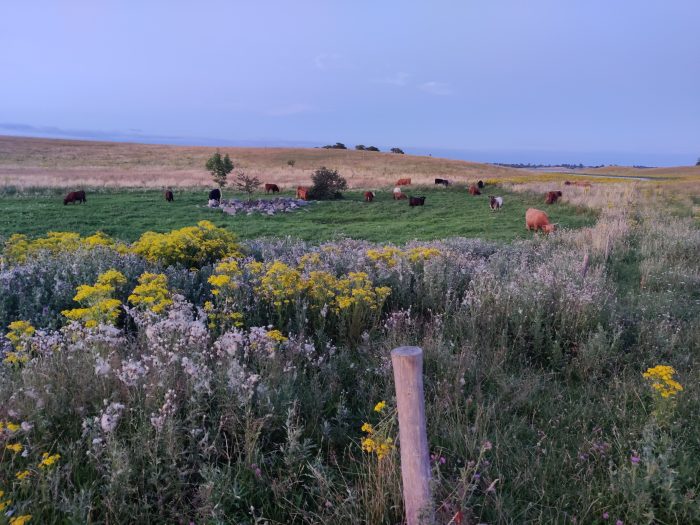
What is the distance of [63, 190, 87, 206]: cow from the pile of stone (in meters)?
6.46

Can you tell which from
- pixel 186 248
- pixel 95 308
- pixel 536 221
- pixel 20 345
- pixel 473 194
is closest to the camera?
pixel 20 345

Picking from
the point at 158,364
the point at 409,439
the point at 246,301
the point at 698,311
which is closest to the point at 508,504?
the point at 409,439

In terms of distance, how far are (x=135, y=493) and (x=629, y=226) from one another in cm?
1516

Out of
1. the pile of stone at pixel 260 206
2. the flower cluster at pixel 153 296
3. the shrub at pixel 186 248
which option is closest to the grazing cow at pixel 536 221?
the pile of stone at pixel 260 206

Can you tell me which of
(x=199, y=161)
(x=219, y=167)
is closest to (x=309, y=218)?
(x=219, y=167)

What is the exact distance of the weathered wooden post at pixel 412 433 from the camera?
8.19 ft

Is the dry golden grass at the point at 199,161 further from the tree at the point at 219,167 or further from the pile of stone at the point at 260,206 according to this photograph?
the pile of stone at the point at 260,206

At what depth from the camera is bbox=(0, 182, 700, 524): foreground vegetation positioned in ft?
8.91

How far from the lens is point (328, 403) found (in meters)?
3.82

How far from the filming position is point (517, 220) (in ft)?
63.5

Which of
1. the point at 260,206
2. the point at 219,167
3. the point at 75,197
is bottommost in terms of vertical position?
the point at 75,197

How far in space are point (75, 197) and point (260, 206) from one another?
30.1 ft

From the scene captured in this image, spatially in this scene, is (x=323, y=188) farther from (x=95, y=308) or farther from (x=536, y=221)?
(x=95, y=308)

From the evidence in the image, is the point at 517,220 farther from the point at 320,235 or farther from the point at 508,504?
the point at 508,504
